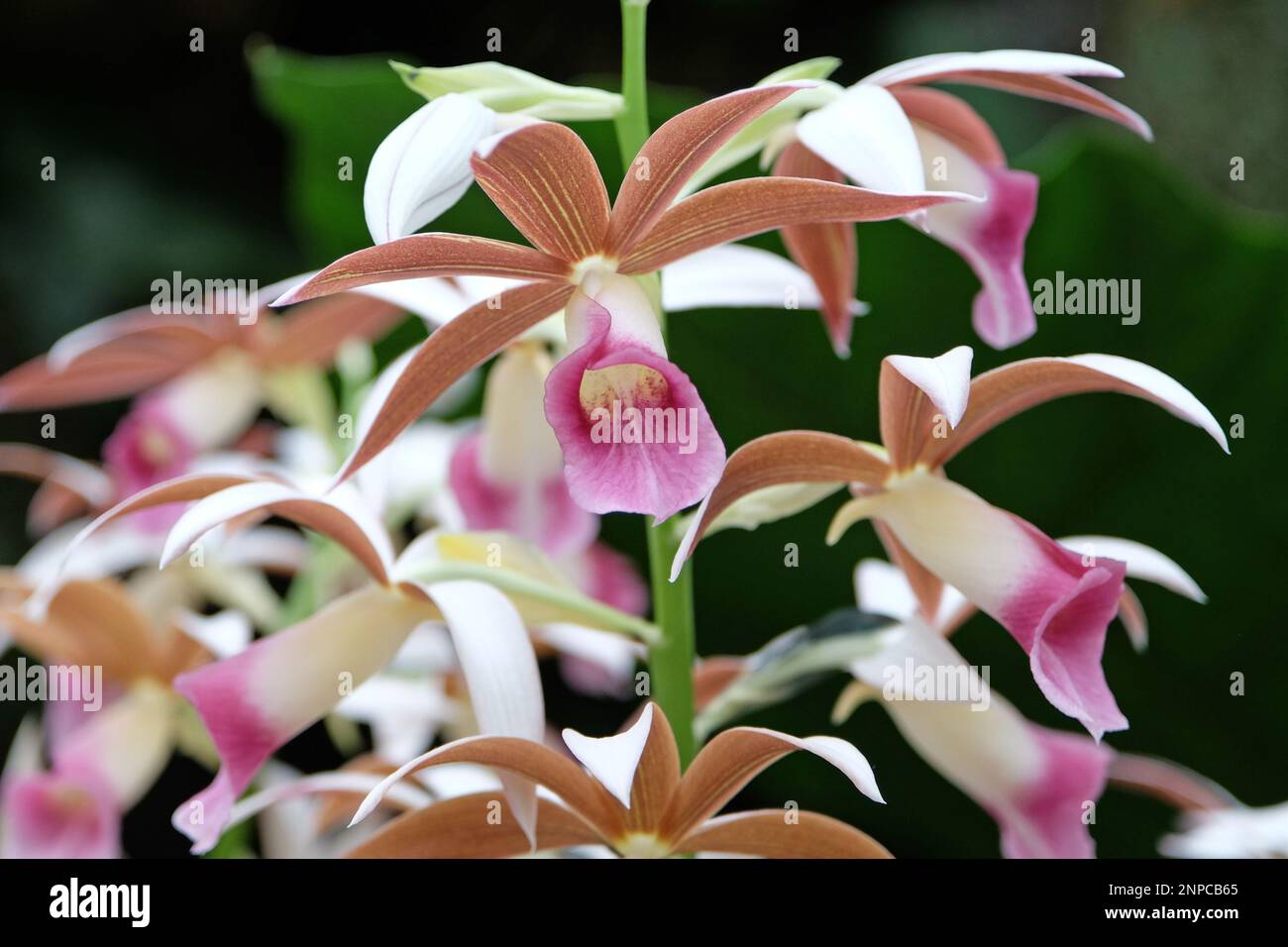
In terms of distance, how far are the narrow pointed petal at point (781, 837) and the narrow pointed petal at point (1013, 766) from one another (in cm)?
6

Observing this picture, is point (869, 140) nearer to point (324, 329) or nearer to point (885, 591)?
point (885, 591)

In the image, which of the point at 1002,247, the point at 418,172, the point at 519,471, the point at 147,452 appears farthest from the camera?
the point at 147,452

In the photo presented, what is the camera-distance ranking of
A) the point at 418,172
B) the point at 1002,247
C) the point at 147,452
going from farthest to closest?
the point at 147,452
the point at 1002,247
the point at 418,172

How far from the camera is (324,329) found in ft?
2.31

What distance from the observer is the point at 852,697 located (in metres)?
0.51

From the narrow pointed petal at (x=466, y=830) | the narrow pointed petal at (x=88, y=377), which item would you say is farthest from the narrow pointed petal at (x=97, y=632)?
the narrow pointed petal at (x=466, y=830)

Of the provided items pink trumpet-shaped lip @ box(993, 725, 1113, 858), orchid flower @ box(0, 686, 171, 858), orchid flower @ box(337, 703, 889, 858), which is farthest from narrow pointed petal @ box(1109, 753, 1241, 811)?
orchid flower @ box(0, 686, 171, 858)

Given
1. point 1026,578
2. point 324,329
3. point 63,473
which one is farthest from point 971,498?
point 63,473

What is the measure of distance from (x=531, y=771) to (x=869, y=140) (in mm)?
203

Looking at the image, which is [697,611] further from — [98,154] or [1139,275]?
[98,154]

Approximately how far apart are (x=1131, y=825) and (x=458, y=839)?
56 cm

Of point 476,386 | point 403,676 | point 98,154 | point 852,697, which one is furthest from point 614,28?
point 852,697

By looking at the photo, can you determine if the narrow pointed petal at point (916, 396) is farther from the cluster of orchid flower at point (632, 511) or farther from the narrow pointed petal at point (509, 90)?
the narrow pointed petal at point (509, 90)

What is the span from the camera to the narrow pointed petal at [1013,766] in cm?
46
